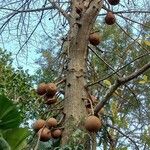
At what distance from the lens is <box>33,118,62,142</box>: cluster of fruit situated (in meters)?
2.66

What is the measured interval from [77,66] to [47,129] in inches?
16.6

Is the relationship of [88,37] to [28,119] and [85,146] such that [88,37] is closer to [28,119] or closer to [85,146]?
[85,146]

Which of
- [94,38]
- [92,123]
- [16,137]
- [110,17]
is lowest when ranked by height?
[92,123]

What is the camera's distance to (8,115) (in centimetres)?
291

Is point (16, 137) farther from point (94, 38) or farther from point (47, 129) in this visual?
point (94, 38)

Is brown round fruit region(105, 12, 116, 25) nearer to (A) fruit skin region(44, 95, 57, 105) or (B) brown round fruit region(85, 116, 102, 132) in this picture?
(A) fruit skin region(44, 95, 57, 105)

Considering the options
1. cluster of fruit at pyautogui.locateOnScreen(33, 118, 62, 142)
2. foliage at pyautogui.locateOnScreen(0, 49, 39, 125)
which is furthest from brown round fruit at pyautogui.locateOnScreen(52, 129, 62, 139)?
foliage at pyautogui.locateOnScreen(0, 49, 39, 125)

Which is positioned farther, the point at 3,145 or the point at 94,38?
the point at 94,38

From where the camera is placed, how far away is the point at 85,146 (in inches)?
107

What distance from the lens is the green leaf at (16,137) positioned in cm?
289

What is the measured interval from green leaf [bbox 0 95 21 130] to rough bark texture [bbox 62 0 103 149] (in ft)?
1.03

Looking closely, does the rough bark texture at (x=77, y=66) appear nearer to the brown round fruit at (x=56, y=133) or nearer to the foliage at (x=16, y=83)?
the brown round fruit at (x=56, y=133)

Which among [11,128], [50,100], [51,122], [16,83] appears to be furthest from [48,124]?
[16,83]

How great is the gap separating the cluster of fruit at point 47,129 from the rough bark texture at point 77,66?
0.05 metres
